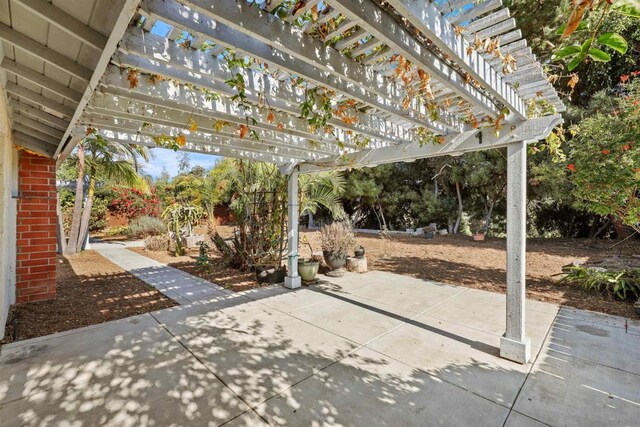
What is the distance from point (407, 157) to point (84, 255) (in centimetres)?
966

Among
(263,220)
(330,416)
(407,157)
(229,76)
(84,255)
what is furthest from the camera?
(84,255)

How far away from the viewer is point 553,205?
12742mm

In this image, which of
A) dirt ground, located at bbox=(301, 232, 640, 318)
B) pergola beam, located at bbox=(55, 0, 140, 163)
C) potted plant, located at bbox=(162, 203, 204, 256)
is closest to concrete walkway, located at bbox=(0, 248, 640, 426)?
dirt ground, located at bbox=(301, 232, 640, 318)

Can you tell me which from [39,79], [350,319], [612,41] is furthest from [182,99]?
[350,319]

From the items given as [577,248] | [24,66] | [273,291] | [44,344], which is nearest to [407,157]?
[273,291]

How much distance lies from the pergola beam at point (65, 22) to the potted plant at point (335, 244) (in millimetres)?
5571

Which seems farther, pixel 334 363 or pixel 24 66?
pixel 334 363

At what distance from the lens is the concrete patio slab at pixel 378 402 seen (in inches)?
85.5

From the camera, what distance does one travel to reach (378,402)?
236 centimetres

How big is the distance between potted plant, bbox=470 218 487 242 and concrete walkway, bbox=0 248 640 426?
7.92m

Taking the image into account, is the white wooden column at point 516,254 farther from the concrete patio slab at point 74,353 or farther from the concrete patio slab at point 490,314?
the concrete patio slab at point 74,353

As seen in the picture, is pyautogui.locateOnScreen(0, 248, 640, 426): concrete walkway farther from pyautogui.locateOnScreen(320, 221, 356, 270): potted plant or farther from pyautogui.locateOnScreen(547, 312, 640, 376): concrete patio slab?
pyautogui.locateOnScreen(320, 221, 356, 270): potted plant

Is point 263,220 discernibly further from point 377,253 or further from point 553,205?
point 553,205

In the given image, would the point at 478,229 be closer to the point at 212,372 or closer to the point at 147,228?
the point at 212,372
